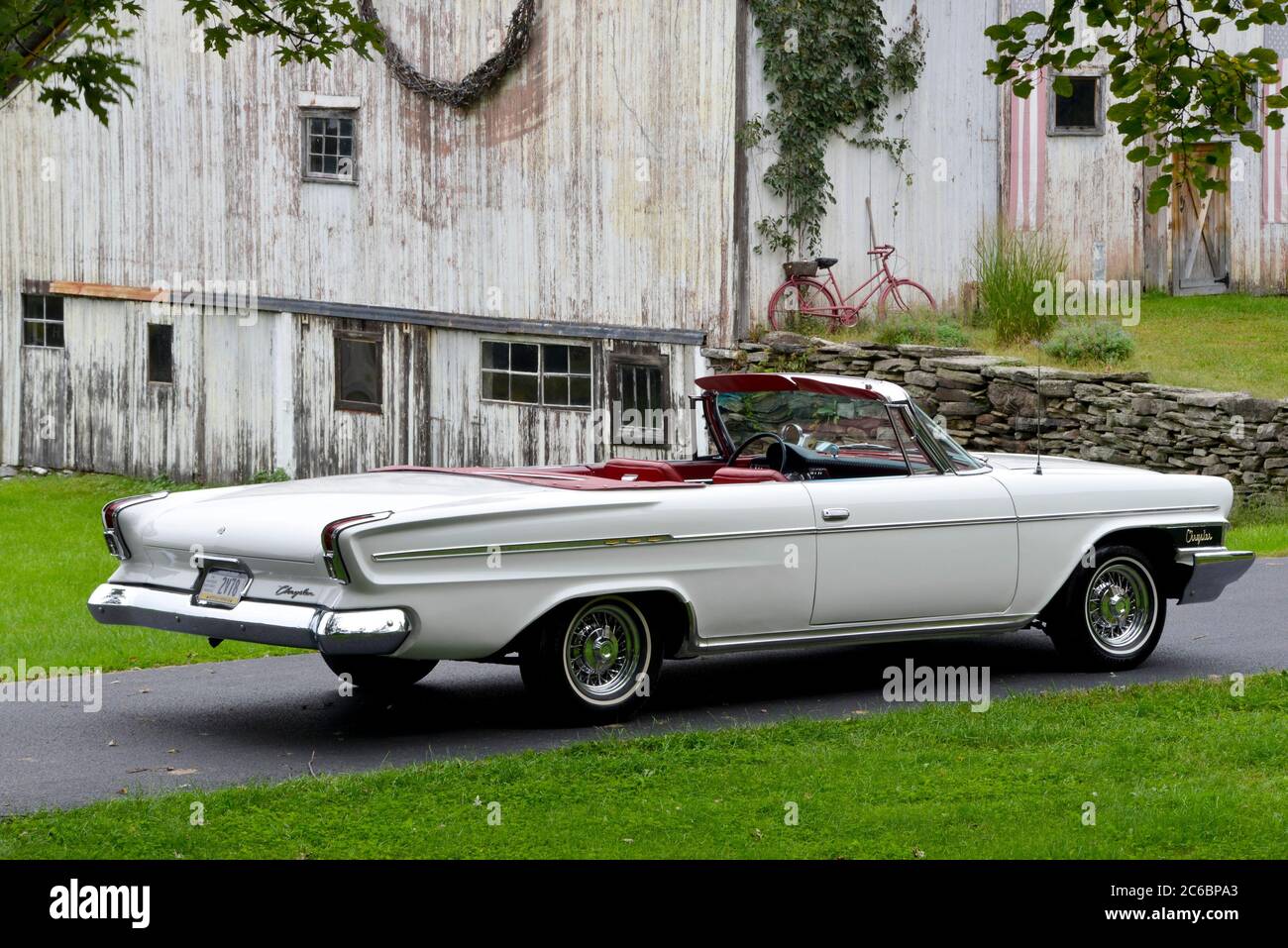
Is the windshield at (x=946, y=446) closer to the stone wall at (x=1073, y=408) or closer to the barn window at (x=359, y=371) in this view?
the stone wall at (x=1073, y=408)

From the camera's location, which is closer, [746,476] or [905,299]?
[746,476]

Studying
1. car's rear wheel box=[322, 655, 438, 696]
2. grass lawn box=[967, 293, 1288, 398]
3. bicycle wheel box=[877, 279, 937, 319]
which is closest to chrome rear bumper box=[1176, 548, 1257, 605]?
car's rear wheel box=[322, 655, 438, 696]

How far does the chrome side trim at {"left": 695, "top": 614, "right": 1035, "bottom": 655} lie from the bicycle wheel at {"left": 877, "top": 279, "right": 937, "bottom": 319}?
10956 mm

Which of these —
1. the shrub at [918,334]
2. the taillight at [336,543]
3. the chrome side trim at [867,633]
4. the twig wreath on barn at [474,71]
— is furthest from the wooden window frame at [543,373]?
the taillight at [336,543]

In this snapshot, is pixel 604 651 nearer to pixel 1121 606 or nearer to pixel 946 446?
pixel 946 446

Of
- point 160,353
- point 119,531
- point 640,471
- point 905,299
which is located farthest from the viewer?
point 160,353

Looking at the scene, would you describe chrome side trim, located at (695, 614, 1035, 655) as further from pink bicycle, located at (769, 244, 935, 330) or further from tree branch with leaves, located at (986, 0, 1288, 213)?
pink bicycle, located at (769, 244, 935, 330)

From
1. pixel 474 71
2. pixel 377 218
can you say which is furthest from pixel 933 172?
pixel 377 218

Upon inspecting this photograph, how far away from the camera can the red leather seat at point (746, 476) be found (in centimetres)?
845

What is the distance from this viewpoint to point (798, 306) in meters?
19.1

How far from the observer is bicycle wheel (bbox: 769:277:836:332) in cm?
1902

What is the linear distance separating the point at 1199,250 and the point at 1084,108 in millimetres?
2845

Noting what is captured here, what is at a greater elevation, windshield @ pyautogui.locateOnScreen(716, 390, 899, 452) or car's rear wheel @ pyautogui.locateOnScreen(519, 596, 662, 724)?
windshield @ pyautogui.locateOnScreen(716, 390, 899, 452)
